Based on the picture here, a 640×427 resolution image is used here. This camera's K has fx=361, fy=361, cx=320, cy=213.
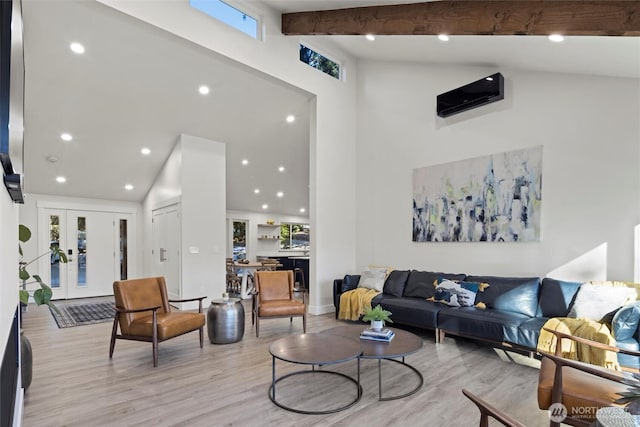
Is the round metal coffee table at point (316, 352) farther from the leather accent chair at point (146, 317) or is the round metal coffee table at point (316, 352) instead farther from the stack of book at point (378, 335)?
the leather accent chair at point (146, 317)

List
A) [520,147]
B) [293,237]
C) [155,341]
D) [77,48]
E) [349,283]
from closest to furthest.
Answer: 1. [155,341]
2. [77,48]
3. [520,147]
4. [349,283]
5. [293,237]

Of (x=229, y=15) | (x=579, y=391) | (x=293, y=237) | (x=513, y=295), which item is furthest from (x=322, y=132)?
Answer: (x=293, y=237)

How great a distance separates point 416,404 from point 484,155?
11.7 feet

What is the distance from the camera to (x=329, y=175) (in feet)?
20.9

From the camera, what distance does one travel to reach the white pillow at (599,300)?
→ 135 inches

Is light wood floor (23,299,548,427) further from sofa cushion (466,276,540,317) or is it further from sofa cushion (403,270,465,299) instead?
sofa cushion (403,270,465,299)

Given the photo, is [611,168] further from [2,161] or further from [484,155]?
[2,161]

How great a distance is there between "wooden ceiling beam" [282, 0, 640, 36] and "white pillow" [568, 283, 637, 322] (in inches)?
90.4

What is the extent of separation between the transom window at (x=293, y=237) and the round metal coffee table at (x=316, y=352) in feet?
31.1

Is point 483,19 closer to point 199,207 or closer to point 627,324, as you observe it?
point 627,324

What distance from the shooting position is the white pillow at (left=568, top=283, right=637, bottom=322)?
3.43m

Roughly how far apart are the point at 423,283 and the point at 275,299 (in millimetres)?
2131

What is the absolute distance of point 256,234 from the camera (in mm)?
11906

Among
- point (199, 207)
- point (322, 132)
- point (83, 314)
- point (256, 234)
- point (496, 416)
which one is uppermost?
point (322, 132)
